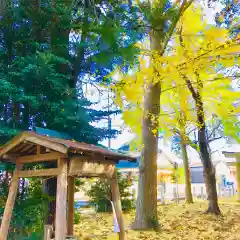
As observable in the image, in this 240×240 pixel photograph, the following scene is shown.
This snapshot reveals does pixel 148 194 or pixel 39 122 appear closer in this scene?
pixel 39 122

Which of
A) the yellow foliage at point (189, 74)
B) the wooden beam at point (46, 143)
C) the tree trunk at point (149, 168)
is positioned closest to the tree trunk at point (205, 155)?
the yellow foliage at point (189, 74)

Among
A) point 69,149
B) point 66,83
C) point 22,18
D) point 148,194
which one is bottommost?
point 148,194

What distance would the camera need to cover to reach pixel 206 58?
8789 mm

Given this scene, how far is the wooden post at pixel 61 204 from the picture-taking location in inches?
165

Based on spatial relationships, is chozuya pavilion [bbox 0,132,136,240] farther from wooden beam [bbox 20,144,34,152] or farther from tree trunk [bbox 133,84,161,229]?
tree trunk [bbox 133,84,161,229]

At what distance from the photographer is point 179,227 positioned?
8711 mm

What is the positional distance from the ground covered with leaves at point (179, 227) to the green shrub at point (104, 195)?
531 mm

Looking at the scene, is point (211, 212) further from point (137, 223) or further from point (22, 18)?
point (22, 18)

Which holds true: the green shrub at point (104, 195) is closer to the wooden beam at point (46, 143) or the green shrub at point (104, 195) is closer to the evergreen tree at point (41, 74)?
the evergreen tree at point (41, 74)

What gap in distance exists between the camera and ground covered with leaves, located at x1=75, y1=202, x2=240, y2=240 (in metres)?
7.43

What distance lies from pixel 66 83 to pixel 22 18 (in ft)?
6.15

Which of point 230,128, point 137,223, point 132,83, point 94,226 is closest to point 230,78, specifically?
point 230,128

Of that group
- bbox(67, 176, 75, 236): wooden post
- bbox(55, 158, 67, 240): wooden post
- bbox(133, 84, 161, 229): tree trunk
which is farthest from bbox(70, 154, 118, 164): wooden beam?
bbox(133, 84, 161, 229): tree trunk

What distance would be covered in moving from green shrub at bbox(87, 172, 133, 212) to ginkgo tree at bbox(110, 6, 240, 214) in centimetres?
290
